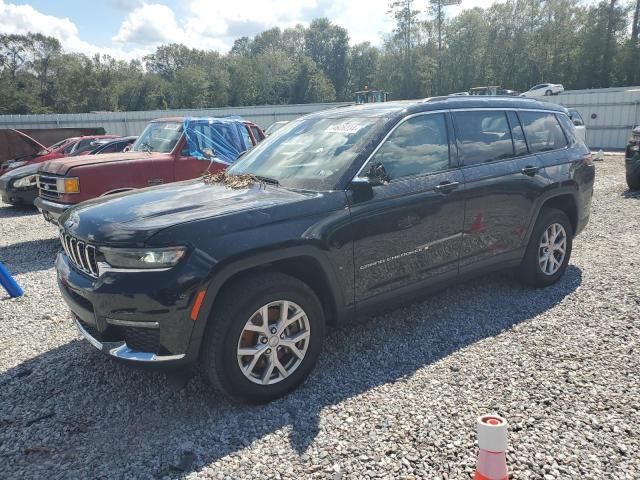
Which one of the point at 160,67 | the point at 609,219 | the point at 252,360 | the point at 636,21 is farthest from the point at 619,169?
the point at 160,67

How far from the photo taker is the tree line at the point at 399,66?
162ft

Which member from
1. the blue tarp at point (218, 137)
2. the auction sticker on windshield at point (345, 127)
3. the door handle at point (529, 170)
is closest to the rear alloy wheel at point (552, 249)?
the door handle at point (529, 170)

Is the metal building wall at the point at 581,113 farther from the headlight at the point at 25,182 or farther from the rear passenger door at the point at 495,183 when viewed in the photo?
the rear passenger door at the point at 495,183

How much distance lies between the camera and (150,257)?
2.79 meters

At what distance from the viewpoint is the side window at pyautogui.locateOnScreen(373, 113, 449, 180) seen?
371 centimetres

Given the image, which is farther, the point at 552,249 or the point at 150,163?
the point at 150,163

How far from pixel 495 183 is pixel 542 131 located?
1120 millimetres

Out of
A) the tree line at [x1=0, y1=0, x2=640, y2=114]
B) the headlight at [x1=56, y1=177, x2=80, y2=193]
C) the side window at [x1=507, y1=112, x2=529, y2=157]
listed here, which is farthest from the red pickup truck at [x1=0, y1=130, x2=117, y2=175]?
the tree line at [x1=0, y1=0, x2=640, y2=114]

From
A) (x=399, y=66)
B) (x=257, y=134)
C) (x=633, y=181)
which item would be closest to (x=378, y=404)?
(x=257, y=134)

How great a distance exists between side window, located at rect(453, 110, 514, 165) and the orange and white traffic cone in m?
2.74

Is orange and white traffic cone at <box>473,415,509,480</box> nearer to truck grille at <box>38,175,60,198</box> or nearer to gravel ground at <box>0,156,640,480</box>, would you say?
gravel ground at <box>0,156,640,480</box>

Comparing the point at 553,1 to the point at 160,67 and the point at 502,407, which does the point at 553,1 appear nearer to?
the point at 502,407

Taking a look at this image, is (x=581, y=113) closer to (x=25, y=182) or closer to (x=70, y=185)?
(x=25, y=182)

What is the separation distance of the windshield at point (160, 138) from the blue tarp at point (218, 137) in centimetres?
21
